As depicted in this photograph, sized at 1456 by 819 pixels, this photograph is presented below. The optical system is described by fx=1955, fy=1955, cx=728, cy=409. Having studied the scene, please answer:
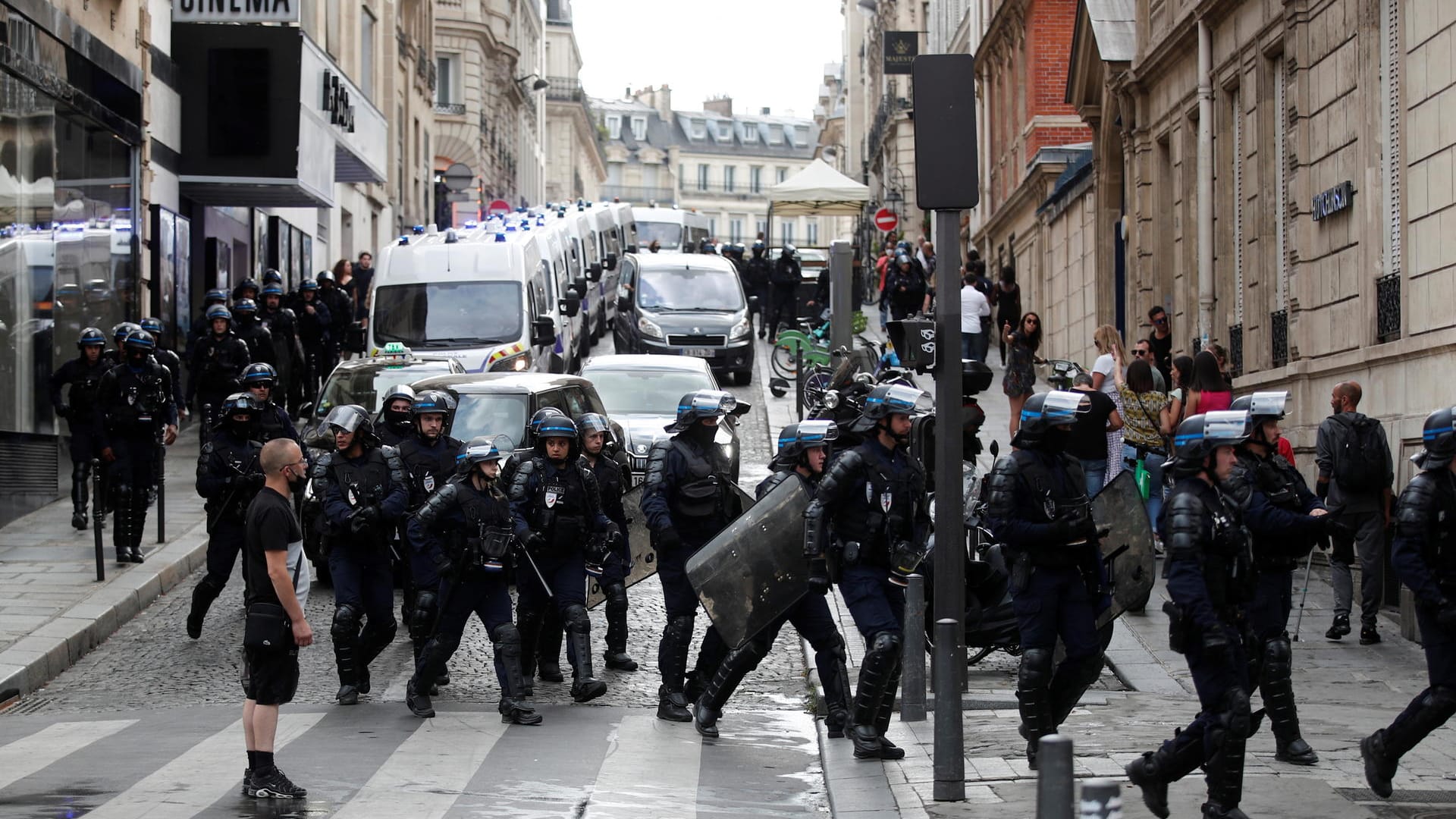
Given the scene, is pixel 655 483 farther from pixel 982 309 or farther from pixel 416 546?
pixel 982 309

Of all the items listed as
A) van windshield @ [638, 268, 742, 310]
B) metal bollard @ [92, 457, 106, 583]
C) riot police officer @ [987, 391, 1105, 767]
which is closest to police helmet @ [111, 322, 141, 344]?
metal bollard @ [92, 457, 106, 583]

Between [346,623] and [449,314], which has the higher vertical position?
[449,314]

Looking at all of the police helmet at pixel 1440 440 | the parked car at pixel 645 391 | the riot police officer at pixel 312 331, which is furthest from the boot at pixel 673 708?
the riot police officer at pixel 312 331

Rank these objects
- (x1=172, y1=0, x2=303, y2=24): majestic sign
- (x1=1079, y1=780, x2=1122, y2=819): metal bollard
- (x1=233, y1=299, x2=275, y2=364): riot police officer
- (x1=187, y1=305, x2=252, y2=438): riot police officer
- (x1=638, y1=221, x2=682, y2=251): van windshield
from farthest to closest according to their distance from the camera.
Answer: (x1=638, y1=221, x2=682, y2=251): van windshield → (x1=172, y1=0, x2=303, y2=24): majestic sign → (x1=233, y1=299, x2=275, y2=364): riot police officer → (x1=187, y1=305, x2=252, y2=438): riot police officer → (x1=1079, y1=780, x2=1122, y2=819): metal bollard

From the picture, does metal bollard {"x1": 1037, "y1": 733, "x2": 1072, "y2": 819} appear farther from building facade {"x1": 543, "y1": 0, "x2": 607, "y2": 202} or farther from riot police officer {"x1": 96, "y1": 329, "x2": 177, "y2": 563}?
building facade {"x1": 543, "y1": 0, "x2": 607, "y2": 202}

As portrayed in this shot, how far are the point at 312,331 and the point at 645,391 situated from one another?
684 centimetres

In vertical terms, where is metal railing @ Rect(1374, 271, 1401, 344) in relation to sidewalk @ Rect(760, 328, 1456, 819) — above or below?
above

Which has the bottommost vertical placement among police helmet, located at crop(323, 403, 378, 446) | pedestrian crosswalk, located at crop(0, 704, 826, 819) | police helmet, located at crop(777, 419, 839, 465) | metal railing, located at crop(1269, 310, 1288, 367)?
pedestrian crosswalk, located at crop(0, 704, 826, 819)

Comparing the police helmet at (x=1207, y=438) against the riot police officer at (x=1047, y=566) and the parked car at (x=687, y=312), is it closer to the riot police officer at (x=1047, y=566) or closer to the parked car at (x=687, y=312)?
the riot police officer at (x=1047, y=566)

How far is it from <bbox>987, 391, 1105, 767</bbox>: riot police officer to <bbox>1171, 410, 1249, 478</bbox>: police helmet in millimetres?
857

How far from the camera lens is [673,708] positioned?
10.3 meters

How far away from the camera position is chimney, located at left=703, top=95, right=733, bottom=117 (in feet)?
451

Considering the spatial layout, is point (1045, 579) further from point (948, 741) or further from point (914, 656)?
point (914, 656)

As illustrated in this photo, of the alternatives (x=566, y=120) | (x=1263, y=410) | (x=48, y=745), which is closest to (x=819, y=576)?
(x=1263, y=410)
